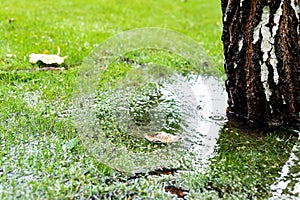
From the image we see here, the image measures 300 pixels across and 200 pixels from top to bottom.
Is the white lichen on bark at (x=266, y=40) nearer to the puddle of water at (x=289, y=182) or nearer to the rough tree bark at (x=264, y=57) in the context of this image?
the rough tree bark at (x=264, y=57)

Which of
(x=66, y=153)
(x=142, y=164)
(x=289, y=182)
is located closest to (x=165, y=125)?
(x=142, y=164)

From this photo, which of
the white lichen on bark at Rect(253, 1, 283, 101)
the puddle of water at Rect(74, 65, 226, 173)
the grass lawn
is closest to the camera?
the grass lawn

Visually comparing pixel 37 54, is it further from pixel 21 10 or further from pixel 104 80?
pixel 21 10

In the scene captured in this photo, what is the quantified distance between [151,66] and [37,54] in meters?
0.92

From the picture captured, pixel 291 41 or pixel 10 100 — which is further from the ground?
pixel 291 41

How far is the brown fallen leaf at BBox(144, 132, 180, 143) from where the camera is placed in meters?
2.12

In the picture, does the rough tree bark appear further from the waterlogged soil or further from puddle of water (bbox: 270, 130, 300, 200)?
puddle of water (bbox: 270, 130, 300, 200)

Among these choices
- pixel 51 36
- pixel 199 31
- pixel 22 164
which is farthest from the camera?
pixel 199 31

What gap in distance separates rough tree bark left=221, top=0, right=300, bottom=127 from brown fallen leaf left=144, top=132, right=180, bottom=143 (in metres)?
0.47

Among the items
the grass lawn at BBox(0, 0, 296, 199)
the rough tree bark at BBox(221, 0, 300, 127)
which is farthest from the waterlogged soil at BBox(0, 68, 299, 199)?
the rough tree bark at BBox(221, 0, 300, 127)

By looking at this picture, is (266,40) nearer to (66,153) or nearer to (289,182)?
(289,182)

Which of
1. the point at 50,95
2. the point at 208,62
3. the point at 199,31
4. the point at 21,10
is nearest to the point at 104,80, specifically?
the point at 50,95

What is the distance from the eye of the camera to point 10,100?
8.00 ft

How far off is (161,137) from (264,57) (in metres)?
0.69
